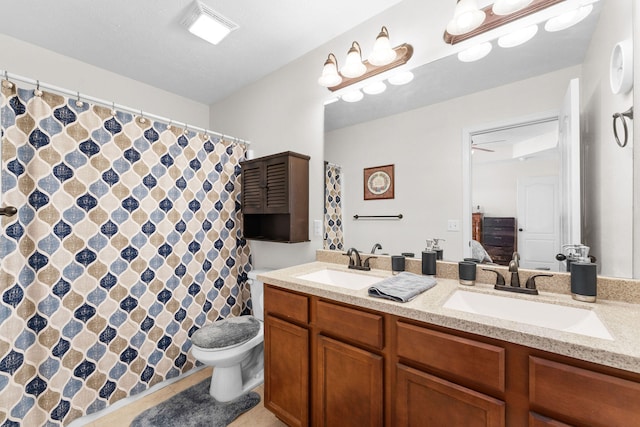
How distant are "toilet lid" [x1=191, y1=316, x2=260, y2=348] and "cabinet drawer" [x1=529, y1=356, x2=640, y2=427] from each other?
150cm

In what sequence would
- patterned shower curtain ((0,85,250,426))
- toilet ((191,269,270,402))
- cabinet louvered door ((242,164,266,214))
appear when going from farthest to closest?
cabinet louvered door ((242,164,266,214)), toilet ((191,269,270,402)), patterned shower curtain ((0,85,250,426))

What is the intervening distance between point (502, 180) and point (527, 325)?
0.73 meters

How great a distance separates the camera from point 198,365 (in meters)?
2.08

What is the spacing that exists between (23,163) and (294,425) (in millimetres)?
1962

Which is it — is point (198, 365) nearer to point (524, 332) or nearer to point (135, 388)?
point (135, 388)

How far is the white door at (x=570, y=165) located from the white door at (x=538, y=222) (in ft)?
0.09

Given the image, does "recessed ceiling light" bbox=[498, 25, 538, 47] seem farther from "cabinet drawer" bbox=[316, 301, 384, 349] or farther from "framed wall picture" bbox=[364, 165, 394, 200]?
"cabinet drawer" bbox=[316, 301, 384, 349]

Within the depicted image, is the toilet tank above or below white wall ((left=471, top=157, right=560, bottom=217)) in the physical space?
below

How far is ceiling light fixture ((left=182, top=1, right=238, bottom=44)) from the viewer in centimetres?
157

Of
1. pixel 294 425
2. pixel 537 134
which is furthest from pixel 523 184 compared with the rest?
pixel 294 425

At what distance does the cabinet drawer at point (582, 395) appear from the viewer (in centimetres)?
64

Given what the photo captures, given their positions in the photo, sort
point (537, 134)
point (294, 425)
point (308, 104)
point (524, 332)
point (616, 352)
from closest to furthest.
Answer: point (616, 352) < point (524, 332) < point (537, 134) < point (294, 425) < point (308, 104)

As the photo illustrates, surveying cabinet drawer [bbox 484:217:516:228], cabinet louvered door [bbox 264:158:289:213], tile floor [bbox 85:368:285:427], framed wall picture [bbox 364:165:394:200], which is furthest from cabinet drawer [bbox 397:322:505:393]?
cabinet louvered door [bbox 264:158:289:213]

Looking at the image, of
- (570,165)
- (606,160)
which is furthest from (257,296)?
(606,160)
